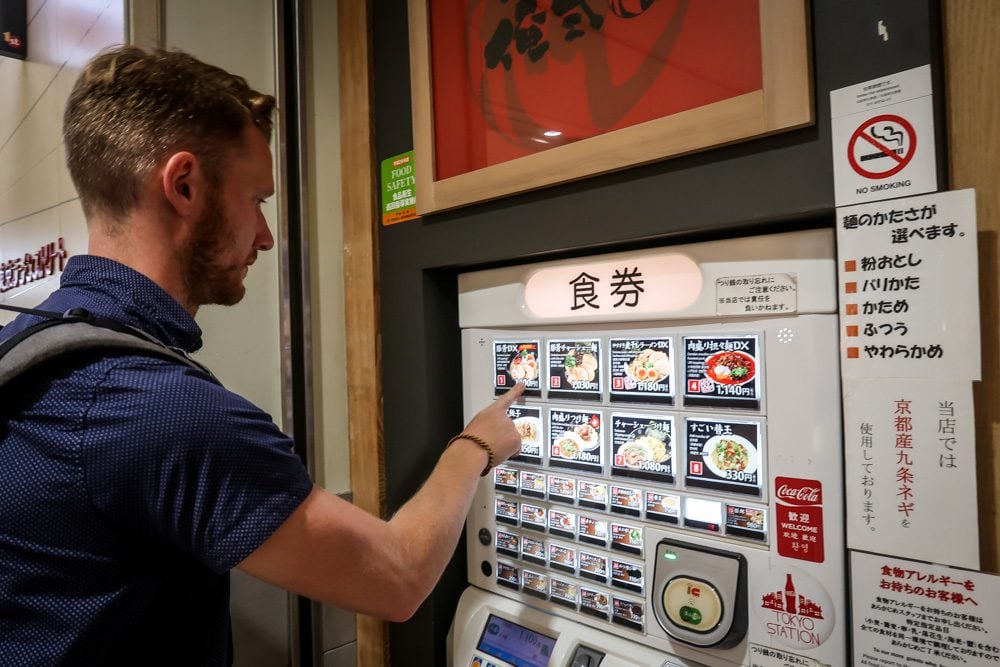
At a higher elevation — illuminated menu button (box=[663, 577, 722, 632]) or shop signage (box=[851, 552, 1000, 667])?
shop signage (box=[851, 552, 1000, 667])

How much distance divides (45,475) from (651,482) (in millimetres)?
1095

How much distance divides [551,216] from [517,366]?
41 centimetres

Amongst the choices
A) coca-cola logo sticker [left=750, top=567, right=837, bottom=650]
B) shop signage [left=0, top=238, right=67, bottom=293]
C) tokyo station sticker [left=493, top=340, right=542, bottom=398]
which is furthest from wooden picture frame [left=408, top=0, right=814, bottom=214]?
shop signage [left=0, top=238, right=67, bottom=293]

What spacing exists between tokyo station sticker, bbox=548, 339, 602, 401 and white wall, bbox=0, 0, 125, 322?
151 cm

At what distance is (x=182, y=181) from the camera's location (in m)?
0.94

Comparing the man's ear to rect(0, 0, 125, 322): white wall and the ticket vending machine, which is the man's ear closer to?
the ticket vending machine

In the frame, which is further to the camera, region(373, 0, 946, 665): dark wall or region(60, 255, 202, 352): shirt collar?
region(373, 0, 946, 665): dark wall

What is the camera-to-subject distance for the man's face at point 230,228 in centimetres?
99

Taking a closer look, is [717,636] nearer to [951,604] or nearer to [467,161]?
[951,604]

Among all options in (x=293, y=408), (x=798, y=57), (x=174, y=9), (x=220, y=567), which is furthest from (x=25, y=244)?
(x=798, y=57)

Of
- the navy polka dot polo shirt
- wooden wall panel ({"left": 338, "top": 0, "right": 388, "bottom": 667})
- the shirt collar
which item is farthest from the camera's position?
wooden wall panel ({"left": 338, "top": 0, "right": 388, "bottom": 667})

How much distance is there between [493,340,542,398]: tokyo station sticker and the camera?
150cm

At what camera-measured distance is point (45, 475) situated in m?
0.75

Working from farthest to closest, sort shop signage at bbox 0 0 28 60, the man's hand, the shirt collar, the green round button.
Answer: shop signage at bbox 0 0 28 60, the man's hand, the green round button, the shirt collar
